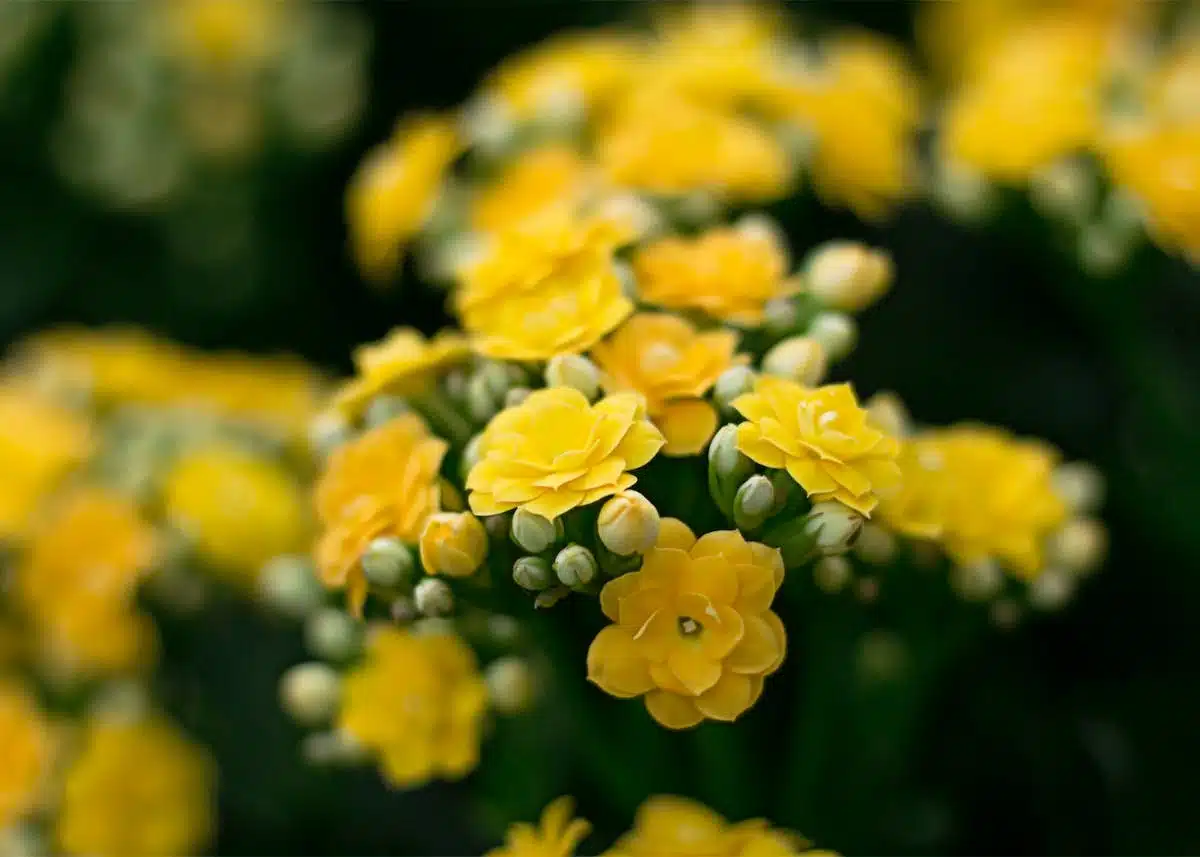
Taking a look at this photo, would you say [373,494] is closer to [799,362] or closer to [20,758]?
[799,362]

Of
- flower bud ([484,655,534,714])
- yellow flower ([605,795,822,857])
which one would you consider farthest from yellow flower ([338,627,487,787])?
yellow flower ([605,795,822,857])

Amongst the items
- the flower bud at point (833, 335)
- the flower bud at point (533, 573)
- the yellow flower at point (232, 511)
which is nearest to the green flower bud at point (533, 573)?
the flower bud at point (533, 573)

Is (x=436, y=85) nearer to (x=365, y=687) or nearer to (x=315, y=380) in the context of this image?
(x=315, y=380)

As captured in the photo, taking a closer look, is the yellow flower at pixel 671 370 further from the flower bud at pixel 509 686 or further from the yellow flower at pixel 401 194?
the yellow flower at pixel 401 194

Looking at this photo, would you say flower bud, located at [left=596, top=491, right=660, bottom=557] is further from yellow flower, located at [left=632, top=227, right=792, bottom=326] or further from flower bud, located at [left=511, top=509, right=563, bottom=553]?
yellow flower, located at [left=632, top=227, right=792, bottom=326]

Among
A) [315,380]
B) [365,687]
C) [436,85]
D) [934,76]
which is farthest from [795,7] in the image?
[365,687]

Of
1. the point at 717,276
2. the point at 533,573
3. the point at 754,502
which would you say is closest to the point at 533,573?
the point at 533,573
